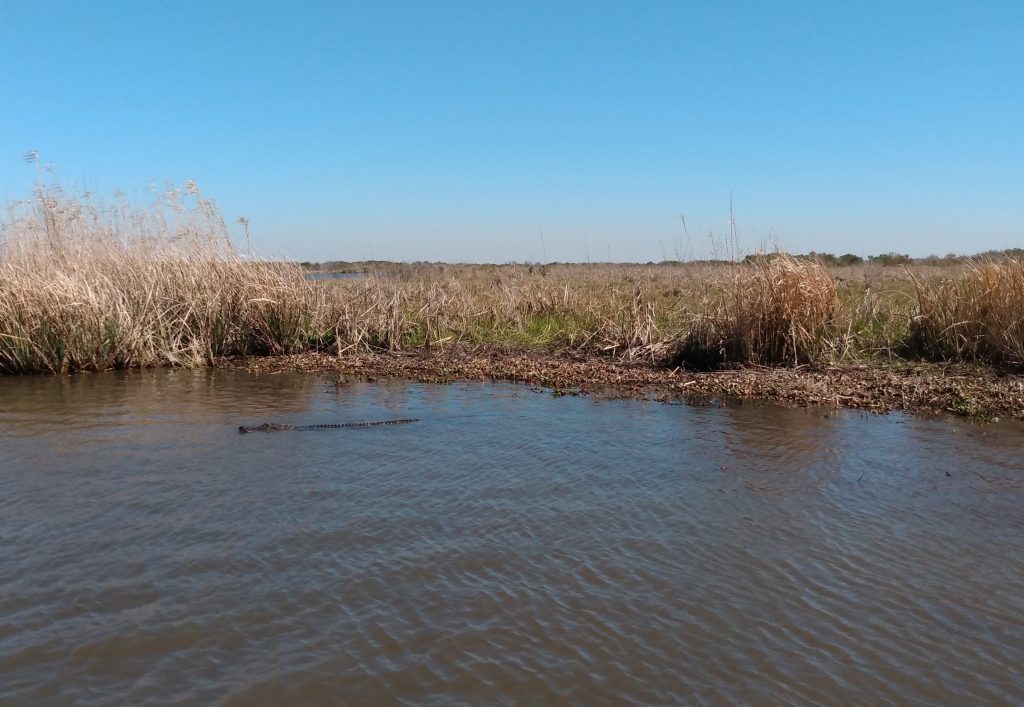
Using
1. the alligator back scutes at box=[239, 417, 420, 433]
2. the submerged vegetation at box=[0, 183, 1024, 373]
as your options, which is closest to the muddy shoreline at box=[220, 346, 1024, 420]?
the submerged vegetation at box=[0, 183, 1024, 373]

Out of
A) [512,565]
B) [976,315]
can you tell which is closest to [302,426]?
[512,565]

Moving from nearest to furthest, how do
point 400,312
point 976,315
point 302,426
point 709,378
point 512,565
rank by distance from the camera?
point 512,565
point 302,426
point 709,378
point 976,315
point 400,312

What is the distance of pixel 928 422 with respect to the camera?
7809 mm

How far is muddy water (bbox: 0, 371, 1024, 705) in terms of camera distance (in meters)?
3.19

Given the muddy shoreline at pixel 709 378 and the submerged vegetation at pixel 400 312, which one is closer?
the muddy shoreline at pixel 709 378

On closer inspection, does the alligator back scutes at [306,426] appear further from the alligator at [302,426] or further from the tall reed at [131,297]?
the tall reed at [131,297]

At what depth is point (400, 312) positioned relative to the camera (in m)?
13.2

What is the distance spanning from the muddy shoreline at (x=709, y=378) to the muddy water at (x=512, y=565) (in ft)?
3.45

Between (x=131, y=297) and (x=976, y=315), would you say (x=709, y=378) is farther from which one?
(x=131, y=297)

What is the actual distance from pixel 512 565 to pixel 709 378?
20.4 ft

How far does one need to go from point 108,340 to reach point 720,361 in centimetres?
900

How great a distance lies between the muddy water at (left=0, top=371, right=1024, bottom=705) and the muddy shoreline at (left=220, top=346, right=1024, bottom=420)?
3.45 ft

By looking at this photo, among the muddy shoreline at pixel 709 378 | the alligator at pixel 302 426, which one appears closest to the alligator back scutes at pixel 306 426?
the alligator at pixel 302 426

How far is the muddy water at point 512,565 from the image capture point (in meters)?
3.19
